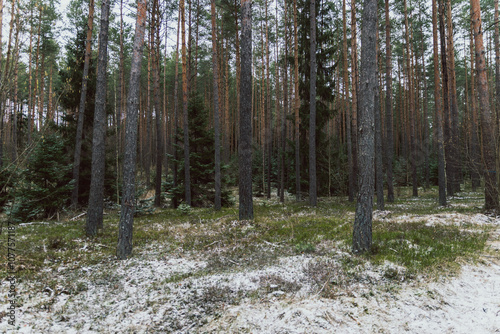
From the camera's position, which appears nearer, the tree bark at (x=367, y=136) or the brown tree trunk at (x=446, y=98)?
the tree bark at (x=367, y=136)

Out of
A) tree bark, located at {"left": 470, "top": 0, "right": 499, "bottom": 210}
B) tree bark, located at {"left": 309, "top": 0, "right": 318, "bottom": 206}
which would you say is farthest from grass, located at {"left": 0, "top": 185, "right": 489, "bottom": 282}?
tree bark, located at {"left": 309, "top": 0, "right": 318, "bottom": 206}

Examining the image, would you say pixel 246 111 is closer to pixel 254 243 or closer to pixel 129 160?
pixel 129 160

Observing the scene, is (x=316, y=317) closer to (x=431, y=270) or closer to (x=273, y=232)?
(x=431, y=270)

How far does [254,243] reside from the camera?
22.1 feet

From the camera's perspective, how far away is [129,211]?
582cm

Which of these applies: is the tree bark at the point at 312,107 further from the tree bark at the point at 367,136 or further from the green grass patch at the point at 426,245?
the tree bark at the point at 367,136

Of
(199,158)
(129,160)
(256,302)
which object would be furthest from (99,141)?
(199,158)

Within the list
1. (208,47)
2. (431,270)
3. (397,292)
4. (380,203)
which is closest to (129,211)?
(397,292)

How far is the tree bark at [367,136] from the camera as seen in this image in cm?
537

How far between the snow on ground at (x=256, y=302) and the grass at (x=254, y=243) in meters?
0.38

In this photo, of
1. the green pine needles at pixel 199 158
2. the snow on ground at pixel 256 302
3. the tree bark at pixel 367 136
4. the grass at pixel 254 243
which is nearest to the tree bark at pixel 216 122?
the green pine needles at pixel 199 158

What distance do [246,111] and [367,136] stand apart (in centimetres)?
449

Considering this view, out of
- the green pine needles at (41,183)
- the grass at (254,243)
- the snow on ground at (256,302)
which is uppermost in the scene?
the green pine needles at (41,183)

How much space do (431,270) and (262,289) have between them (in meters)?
3.18
